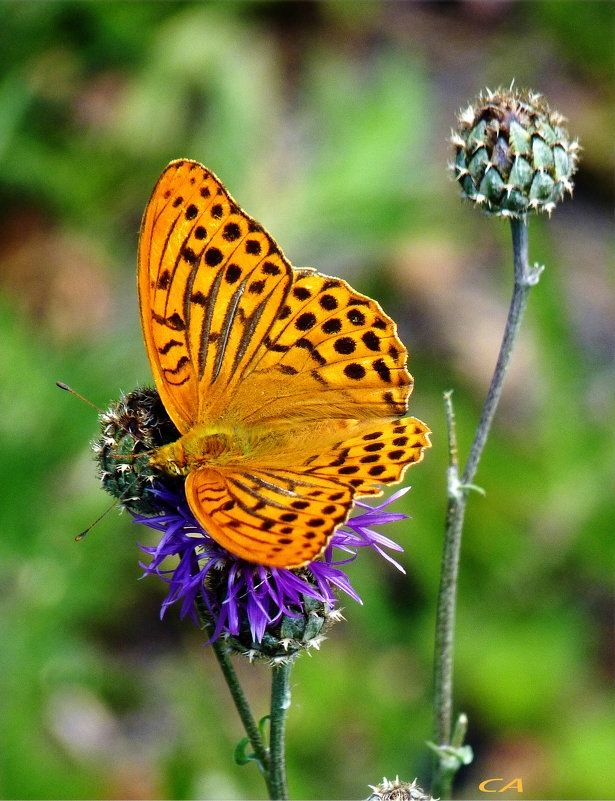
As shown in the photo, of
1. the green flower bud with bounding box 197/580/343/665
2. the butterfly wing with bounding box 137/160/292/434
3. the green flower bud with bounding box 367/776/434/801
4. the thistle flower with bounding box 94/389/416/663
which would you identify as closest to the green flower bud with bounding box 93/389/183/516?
the thistle flower with bounding box 94/389/416/663

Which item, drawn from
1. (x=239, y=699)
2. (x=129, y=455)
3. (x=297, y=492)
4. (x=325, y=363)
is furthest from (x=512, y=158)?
(x=239, y=699)

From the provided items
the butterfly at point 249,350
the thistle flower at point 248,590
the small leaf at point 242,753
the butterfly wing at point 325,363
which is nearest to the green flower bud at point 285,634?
the thistle flower at point 248,590

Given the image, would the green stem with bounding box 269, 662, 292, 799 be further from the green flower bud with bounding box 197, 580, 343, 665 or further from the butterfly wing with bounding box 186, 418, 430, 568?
the butterfly wing with bounding box 186, 418, 430, 568

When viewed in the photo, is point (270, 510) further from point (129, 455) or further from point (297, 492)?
point (129, 455)

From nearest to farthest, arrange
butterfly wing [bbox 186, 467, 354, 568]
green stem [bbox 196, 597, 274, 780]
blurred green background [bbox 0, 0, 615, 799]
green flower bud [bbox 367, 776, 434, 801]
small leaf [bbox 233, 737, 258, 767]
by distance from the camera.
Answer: butterfly wing [bbox 186, 467, 354, 568]
green flower bud [bbox 367, 776, 434, 801]
green stem [bbox 196, 597, 274, 780]
small leaf [bbox 233, 737, 258, 767]
blurred green background [bbox 0, 0, 615, 799]

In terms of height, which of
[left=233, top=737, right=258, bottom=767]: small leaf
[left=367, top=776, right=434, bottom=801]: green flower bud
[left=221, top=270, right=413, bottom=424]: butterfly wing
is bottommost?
[left=367, top=776, right=434, bottom=801]: green flower bud

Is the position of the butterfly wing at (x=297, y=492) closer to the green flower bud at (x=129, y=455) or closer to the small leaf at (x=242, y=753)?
the green flower bud at (x=129, y=455)
